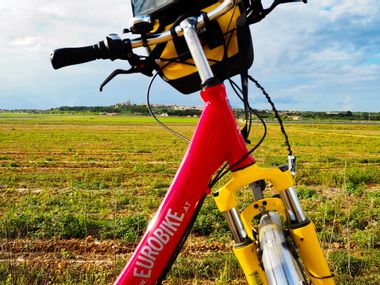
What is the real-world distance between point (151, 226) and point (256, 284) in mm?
431

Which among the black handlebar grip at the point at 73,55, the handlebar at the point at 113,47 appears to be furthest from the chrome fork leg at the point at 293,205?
the black handlebar grip at the point at 73,55

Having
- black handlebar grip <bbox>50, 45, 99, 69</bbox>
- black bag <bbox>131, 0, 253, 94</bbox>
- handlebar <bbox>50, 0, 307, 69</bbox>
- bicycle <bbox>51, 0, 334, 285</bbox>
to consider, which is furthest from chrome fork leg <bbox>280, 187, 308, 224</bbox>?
black handlebar grip <bbox>50, 45, 99, 69</bbox>

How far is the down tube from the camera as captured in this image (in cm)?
145

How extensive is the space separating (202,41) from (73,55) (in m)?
0.47

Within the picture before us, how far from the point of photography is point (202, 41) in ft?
4.93

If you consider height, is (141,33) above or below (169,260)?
above

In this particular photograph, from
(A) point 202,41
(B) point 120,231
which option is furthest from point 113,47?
(B) point 120,231

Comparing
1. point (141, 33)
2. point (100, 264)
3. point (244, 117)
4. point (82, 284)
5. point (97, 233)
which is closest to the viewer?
point (141, 33)

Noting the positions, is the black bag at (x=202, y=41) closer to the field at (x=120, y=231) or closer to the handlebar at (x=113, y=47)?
the handlebar at (x=113, y=47)

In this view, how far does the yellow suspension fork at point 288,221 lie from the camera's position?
1452mm

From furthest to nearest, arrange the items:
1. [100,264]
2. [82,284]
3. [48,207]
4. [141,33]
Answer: [48,207] < [100,264] < [82,284] < [141,33]

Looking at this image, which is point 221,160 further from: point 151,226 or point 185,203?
point 151,226

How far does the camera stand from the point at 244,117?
168cm

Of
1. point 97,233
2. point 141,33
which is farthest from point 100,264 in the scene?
point 141,33
